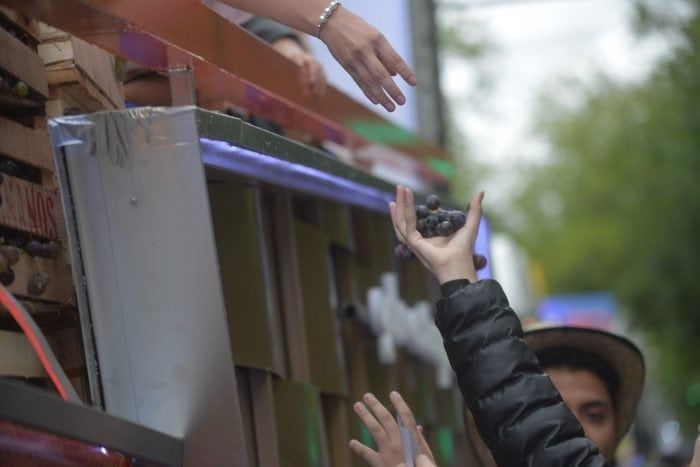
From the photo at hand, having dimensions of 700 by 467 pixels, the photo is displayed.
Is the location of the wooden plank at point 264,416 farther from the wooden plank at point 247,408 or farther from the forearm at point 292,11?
the forearm at point 292,11

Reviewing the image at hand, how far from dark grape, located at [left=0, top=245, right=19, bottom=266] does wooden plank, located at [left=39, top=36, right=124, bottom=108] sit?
1.75 feet

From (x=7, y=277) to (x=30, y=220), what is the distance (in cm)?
19

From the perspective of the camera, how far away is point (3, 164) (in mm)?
2322

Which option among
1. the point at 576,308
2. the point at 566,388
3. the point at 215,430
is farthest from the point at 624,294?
the point at 215,430

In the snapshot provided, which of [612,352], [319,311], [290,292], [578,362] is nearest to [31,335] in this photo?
[290,292]

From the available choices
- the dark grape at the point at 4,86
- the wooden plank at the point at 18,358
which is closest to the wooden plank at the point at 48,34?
the dark grape at the point at 4,86

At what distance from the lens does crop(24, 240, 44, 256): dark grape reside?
2.34 meters

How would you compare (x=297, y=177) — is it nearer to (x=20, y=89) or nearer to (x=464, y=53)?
(x=20, y=89)

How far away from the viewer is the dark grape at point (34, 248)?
2.34m

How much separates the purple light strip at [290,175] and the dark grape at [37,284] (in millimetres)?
351

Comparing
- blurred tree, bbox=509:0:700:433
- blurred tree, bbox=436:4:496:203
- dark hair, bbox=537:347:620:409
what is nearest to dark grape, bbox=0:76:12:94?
dark hair, bbox=537:347:620:409

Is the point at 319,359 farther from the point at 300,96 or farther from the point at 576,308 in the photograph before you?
the point at 576,308

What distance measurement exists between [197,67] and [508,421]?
93cm

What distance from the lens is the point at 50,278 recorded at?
2.40 meters
